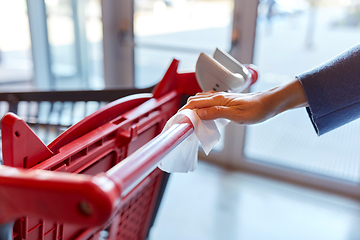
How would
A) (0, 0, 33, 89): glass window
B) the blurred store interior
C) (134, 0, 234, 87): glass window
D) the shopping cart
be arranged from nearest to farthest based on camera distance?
the shopping cart
the blurred store interior
(134, 0, 234, 87): glass window
(0, 0, 33, 89): glass window

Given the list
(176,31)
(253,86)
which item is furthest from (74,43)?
(253,86)

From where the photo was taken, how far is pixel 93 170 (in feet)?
2.25

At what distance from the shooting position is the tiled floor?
1505 millimetres

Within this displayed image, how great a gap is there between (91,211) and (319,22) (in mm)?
1736

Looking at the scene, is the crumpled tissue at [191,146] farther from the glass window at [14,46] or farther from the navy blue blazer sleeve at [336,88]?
the glass window at [14,46]

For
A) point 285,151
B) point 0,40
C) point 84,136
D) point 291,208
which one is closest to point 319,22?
point 285,151

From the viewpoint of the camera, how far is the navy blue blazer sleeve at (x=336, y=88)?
68 centimetres

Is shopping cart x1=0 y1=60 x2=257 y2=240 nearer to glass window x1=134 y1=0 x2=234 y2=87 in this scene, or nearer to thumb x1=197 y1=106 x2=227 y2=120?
thumb x1=197 y1=106 x2=227 y2=120

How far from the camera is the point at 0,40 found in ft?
10.8

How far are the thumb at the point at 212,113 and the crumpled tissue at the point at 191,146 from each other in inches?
0.5

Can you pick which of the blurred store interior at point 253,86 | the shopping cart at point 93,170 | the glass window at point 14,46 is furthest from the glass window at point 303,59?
the glass window at point 14,46

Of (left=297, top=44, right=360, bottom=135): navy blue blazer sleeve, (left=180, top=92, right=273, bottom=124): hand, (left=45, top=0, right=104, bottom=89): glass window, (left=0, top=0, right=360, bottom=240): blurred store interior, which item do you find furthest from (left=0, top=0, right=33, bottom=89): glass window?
(left=297, top=44, right=360, bottom=135): navy blue blazer sleeve

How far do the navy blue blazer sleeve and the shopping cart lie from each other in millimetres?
276

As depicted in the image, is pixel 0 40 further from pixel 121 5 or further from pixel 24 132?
pixel 24 132
